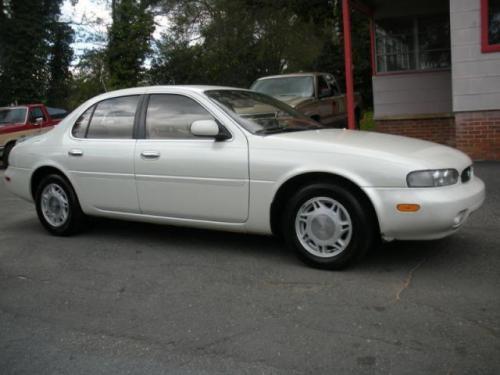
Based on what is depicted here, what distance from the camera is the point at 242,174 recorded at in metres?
5.06

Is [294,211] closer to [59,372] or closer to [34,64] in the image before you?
[59,372]

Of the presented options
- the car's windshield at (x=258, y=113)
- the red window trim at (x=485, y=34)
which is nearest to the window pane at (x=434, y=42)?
the red window trim at (x=485, y=34)

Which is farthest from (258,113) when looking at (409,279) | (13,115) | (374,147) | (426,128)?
(13,115)

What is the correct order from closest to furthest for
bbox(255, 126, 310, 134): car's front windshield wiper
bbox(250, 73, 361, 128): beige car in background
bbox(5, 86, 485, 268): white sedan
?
bbox(5, 86, 485, 268): white sedan < bbox(255, 126, 310, 134): car's front windshield wiper < bbox(250, 73, 361, 128): beige car in background

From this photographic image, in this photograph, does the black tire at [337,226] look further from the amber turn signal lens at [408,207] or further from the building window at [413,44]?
the building window at [413,44]

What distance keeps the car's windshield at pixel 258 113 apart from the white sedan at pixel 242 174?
0.6 inches

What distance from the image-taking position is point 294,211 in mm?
4863

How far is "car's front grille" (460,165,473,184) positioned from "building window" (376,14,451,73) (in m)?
8.11

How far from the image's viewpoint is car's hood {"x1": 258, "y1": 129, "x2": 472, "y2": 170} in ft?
15.1

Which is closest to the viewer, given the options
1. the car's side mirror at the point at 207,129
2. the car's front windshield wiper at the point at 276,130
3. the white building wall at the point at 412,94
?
the car's side mirror at the point at 207,129

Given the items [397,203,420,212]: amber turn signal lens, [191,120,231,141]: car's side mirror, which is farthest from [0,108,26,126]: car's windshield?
[397,203,420,212]: amber turn signal lens

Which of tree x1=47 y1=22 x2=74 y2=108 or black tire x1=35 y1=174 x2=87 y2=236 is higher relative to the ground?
tree x1=47 y1=22 x2=74 y2=108

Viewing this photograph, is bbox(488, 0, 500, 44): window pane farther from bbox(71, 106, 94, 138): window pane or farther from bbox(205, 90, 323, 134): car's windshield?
bbox(71, 106, 94, 138): window pane

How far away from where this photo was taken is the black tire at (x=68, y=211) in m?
6.26
